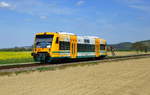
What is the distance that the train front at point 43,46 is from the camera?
25.5 metres

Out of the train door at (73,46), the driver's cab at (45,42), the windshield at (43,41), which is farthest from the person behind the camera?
the train door at (73,46)

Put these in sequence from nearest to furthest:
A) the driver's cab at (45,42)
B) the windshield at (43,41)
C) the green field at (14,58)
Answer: the driver's cab at (45,42) → the windshield at (43,41) → the green field at (14,58)

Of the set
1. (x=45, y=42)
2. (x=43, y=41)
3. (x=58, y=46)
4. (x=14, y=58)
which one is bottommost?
(x=14, y=58)

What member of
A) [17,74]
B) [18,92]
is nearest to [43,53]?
[17,74]

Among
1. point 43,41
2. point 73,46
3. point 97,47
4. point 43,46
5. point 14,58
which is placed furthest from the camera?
point 14,58

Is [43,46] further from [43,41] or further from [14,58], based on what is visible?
[14,58]

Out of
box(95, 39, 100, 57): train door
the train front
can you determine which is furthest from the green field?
box(95, 39, 100, 57): train door

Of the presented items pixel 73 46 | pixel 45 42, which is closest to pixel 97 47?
pixel 73 46

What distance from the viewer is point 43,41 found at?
86.2 ft

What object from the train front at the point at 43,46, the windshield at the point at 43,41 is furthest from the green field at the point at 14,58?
the windshield at the point at 43,41

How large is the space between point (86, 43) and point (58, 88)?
21.3m

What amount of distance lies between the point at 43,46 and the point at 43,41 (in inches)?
24.0

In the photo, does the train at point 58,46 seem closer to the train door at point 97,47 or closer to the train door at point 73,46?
the train door at point 73,46

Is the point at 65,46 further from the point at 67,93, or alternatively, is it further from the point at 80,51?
the point at 67,93
